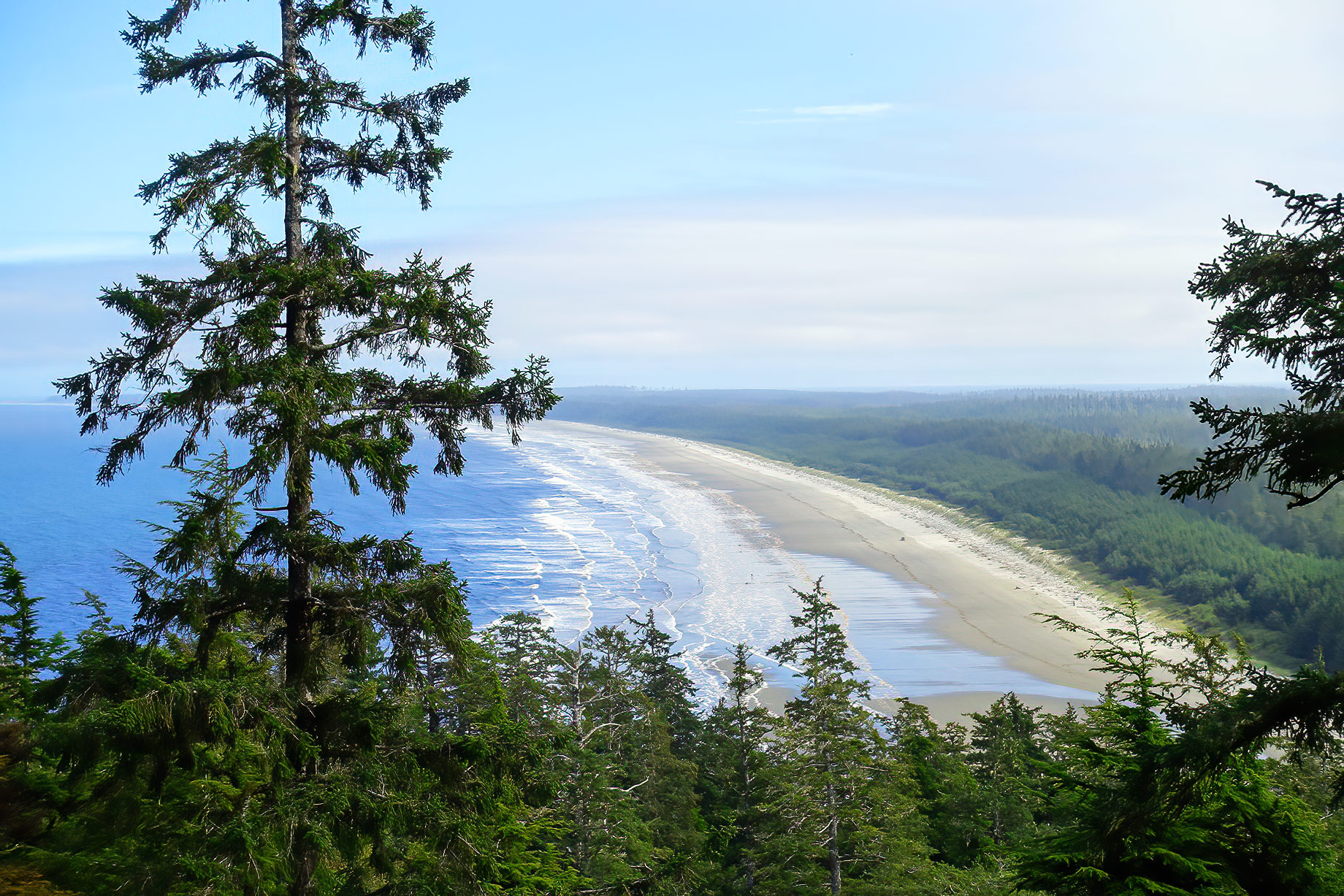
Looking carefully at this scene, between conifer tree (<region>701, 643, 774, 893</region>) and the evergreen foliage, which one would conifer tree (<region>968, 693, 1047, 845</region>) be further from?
the evergreen foliage

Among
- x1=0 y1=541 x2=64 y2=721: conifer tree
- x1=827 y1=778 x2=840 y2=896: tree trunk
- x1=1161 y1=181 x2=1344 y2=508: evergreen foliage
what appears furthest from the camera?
x1=827 y1=778 x2=840 y2=896: tree trunk

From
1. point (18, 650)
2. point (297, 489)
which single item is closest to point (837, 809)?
point (297, 489)

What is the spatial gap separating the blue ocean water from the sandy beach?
5.57 ft

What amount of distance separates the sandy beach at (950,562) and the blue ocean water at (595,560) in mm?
1698

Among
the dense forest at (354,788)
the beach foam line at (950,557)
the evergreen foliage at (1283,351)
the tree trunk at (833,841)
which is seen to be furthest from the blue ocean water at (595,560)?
the evergreen foliage at (1283,351)

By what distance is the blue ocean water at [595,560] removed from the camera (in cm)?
3953

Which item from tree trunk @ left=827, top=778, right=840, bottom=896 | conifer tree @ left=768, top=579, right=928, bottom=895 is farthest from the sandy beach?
tree trunk @ left=827, top=778, right=840, bottom=896

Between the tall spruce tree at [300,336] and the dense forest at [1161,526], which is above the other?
the tall spruce tree at [300,336]

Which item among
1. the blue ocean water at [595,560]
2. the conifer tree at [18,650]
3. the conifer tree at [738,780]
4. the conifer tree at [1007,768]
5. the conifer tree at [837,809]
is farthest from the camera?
the blue ocean water at [595,560]

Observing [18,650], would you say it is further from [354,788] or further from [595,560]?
[595,560]

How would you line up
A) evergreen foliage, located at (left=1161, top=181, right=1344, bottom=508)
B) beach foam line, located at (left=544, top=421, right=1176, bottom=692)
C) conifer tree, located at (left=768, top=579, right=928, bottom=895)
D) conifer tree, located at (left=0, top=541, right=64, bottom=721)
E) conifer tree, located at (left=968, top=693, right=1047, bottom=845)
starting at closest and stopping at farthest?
evergreen foliage, located at (left=1161, top=181, right=1344, bottom=508) < conifer tree, located at (left=0, top=541, right=64, bottom=721) < conifer tree, located at (left=768, top=579, right=928, bottom=895) < conifer tree, located at (left=968, top=693, right=1047, bottom=845) < beach foam line, located at (left=544, top=421, right=1176, bottom=692)

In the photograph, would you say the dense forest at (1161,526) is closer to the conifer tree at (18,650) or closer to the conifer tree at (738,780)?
the conifer tree at (738,780)

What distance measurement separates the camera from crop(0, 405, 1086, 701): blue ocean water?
39.5 m

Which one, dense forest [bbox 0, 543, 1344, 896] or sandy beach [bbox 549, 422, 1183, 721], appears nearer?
dense forest [bbox 0, 543, 1344, 896]
